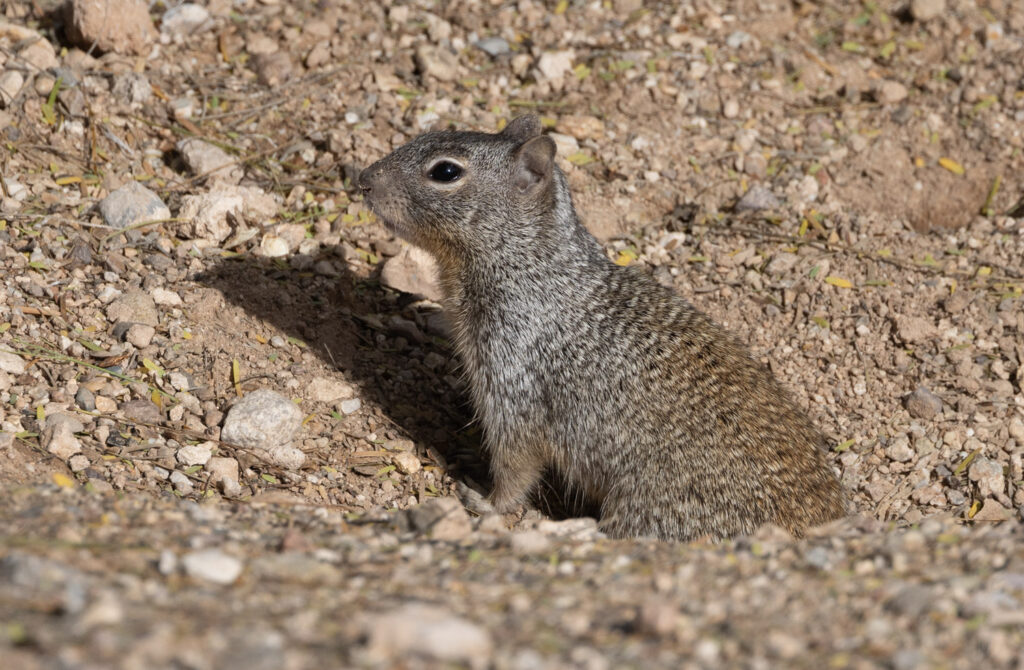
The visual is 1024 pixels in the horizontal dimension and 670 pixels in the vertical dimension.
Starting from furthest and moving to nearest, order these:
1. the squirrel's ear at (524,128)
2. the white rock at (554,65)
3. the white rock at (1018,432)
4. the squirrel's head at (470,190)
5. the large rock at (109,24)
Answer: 1. the white rock at (554,65)
2. the large rock at (109,24)
3. the squirrel's ear at (524,128)
4. the white rock at (1018,432)
5. the squirrel's head at (470,190)

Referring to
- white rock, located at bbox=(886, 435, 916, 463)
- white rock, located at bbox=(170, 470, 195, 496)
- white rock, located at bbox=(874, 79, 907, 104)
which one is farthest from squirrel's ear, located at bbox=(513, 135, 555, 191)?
white rock, located at bbox=(874, 79, 907, 104)

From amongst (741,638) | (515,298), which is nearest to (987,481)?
(515,298)

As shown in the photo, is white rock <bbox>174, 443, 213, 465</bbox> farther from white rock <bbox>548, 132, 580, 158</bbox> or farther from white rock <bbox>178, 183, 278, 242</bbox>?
white rock <bbox>548, 132, 580, 158</bbox>

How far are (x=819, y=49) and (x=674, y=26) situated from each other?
1.19 metres

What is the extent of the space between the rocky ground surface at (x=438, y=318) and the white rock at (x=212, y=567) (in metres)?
0.01

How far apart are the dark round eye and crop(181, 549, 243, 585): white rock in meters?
2.79

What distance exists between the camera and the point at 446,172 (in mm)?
5359

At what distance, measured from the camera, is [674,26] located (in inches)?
321

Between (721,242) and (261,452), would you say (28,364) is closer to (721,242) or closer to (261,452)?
(261,452)

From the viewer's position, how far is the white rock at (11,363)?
195 inches

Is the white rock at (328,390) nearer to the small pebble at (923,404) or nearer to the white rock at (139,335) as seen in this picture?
the white rock at (139,335)

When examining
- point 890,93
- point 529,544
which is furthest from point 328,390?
point 890,93

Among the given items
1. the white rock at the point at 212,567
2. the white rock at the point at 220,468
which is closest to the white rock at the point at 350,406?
the white rock at the point at 220,468

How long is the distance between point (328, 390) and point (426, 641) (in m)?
3.24
